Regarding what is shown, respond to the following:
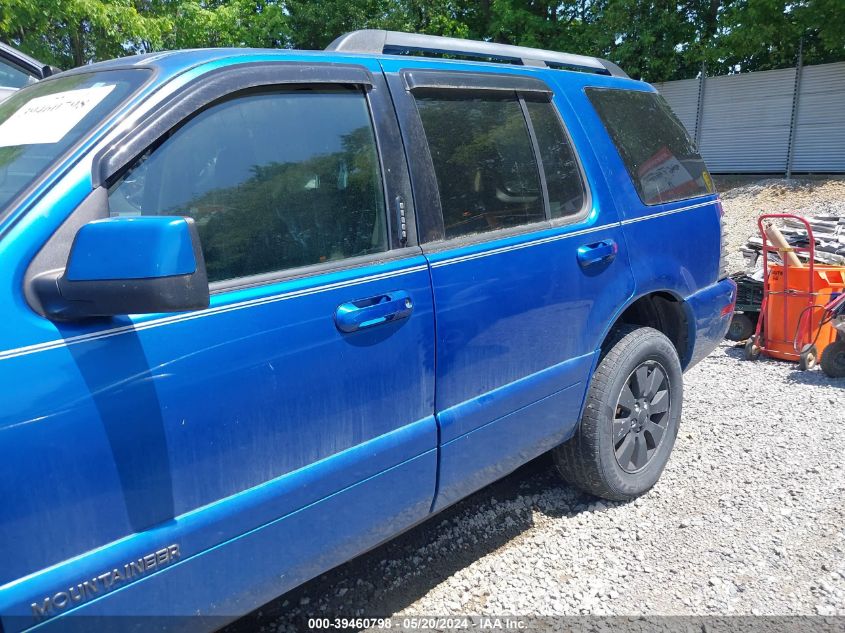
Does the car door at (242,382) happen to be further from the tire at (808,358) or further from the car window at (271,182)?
the tire at (808,358)

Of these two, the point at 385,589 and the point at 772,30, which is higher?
the point at 772,30

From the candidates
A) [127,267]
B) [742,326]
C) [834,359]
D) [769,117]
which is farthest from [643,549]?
[769,117]

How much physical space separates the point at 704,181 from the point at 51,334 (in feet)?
11.7

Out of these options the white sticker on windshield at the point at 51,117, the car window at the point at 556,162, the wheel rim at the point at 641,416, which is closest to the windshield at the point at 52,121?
the white sticker on windshield at the point at 51,117

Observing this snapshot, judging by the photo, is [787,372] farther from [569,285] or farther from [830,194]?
[830,194]

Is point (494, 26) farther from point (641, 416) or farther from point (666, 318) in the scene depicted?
point (641, 416)

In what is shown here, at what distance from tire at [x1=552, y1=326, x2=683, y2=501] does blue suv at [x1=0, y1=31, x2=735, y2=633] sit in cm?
2

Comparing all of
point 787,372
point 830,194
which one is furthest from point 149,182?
point 830,194

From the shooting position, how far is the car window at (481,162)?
8.54ft

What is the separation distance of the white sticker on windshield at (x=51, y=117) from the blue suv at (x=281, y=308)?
0.01 meters

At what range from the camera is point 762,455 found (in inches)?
161

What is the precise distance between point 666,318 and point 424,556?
1.89 metres

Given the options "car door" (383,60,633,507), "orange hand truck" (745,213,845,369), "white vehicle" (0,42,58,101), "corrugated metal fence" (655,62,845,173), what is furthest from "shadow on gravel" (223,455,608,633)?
"corrugated metal fence" (655,62,845,173)

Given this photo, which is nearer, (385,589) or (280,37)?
(385,589)
